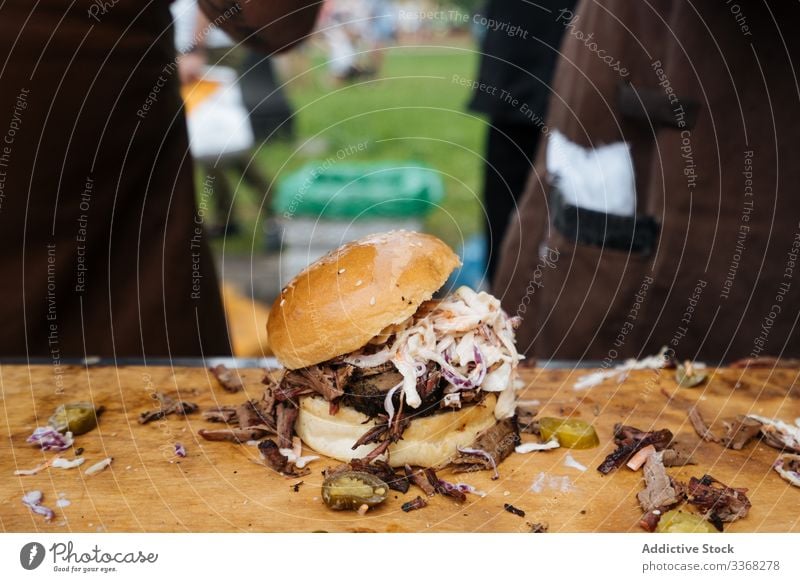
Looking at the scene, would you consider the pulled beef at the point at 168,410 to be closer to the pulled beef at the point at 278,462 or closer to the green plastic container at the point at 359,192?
the pulled beef at the point at 278,462

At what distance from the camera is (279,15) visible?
329 centimetres

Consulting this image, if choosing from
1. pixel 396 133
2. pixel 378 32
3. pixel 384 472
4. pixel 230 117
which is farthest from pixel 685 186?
pixel 378 32

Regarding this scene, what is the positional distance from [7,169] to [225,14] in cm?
117

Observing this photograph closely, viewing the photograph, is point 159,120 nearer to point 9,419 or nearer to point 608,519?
point 9,419

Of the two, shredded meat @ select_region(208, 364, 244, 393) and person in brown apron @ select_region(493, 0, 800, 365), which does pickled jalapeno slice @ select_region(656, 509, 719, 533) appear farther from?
shredded meat @ select_region(208, 364, 244, 393)

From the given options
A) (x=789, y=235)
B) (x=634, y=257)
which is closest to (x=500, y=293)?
(x=634, y=257)

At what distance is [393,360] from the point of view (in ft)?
7.83

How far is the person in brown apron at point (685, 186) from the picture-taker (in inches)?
133

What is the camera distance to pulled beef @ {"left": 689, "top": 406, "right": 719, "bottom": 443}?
263cm

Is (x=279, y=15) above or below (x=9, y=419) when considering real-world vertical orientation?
above

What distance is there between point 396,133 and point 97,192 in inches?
344

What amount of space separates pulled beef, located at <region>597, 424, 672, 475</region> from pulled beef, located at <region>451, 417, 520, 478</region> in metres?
0.30

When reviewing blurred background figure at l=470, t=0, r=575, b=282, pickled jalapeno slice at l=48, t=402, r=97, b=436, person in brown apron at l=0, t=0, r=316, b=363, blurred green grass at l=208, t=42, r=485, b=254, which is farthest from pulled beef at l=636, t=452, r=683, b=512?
blurred green grass at l=208, t=42, r=485, b=254
